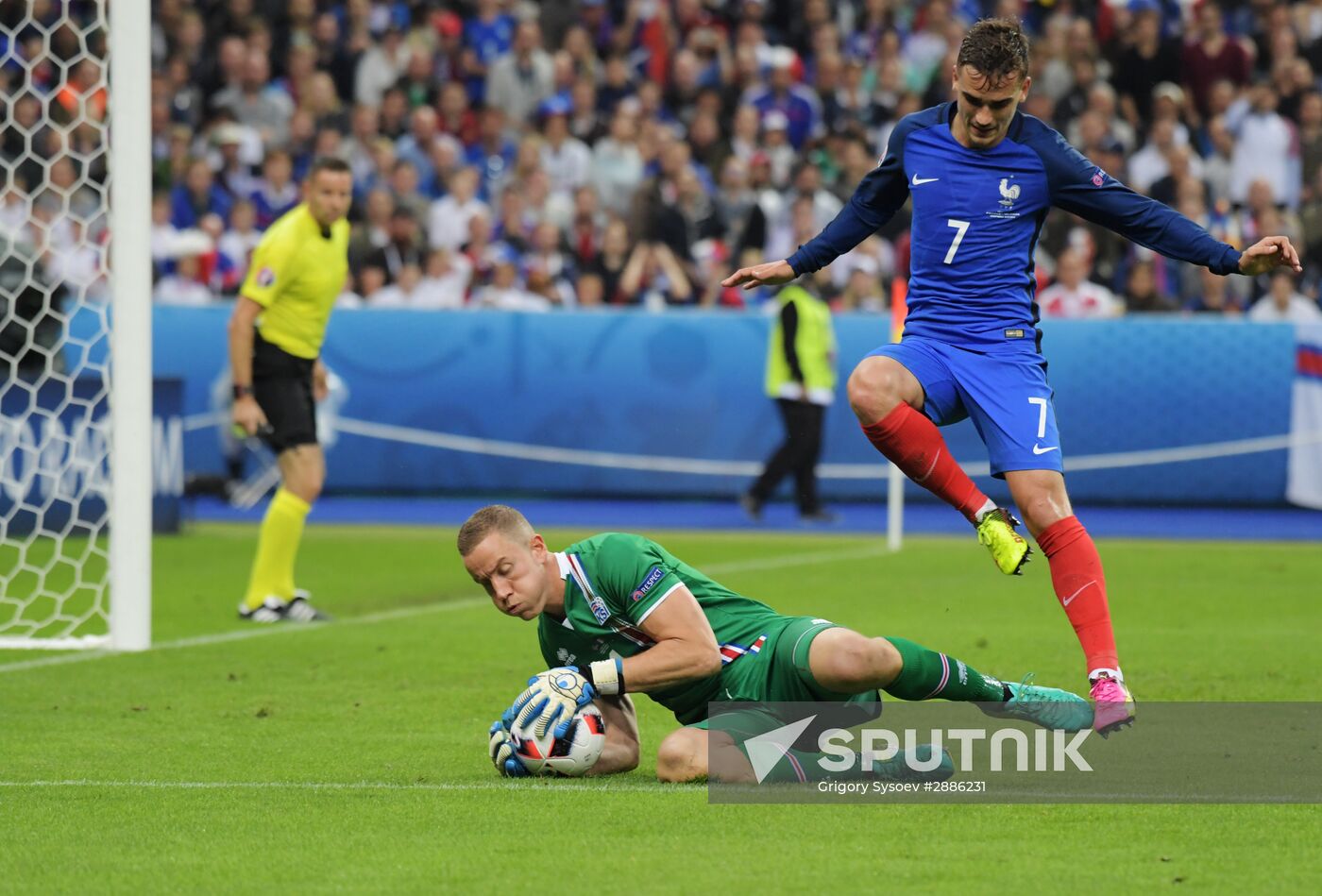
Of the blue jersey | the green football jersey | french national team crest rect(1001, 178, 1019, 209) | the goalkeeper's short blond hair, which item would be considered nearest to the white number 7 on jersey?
the blue jersey

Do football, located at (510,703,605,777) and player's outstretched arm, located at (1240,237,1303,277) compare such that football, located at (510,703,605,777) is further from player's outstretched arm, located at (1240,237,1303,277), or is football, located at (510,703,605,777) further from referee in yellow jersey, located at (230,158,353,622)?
referee in yellow jersey, located at (230,158,353,622)

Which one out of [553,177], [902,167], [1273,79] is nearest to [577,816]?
[902,167]

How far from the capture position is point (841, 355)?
55.4 feet

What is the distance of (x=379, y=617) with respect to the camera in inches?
406

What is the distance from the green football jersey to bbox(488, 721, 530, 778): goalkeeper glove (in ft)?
0.97

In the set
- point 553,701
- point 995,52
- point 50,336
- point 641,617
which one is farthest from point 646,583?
Answer: point 50,336

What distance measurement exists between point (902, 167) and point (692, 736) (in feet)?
6.91

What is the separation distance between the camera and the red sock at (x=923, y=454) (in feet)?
20.4

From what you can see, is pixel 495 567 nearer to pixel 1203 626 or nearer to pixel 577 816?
pixel 577 816

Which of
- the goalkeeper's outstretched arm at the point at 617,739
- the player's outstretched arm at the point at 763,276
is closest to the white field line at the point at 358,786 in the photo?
the goalkeeper's outstretched arm at the point at 617,739

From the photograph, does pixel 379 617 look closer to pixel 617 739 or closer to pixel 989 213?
pixel 617 739

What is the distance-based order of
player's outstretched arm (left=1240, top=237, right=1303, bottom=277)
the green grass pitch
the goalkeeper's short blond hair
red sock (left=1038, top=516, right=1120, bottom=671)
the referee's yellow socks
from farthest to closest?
the referee's yellow socks < red sock (left=1038, top=516, right=1120, bottom=671) < player's outstretched arm (left=1240, top=237, right=1303, bottom=277) < the goalkeeper's short blond hair < the green grass pitch

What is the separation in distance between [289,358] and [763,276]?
4326 mm

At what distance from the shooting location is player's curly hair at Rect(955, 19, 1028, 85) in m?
5.90
